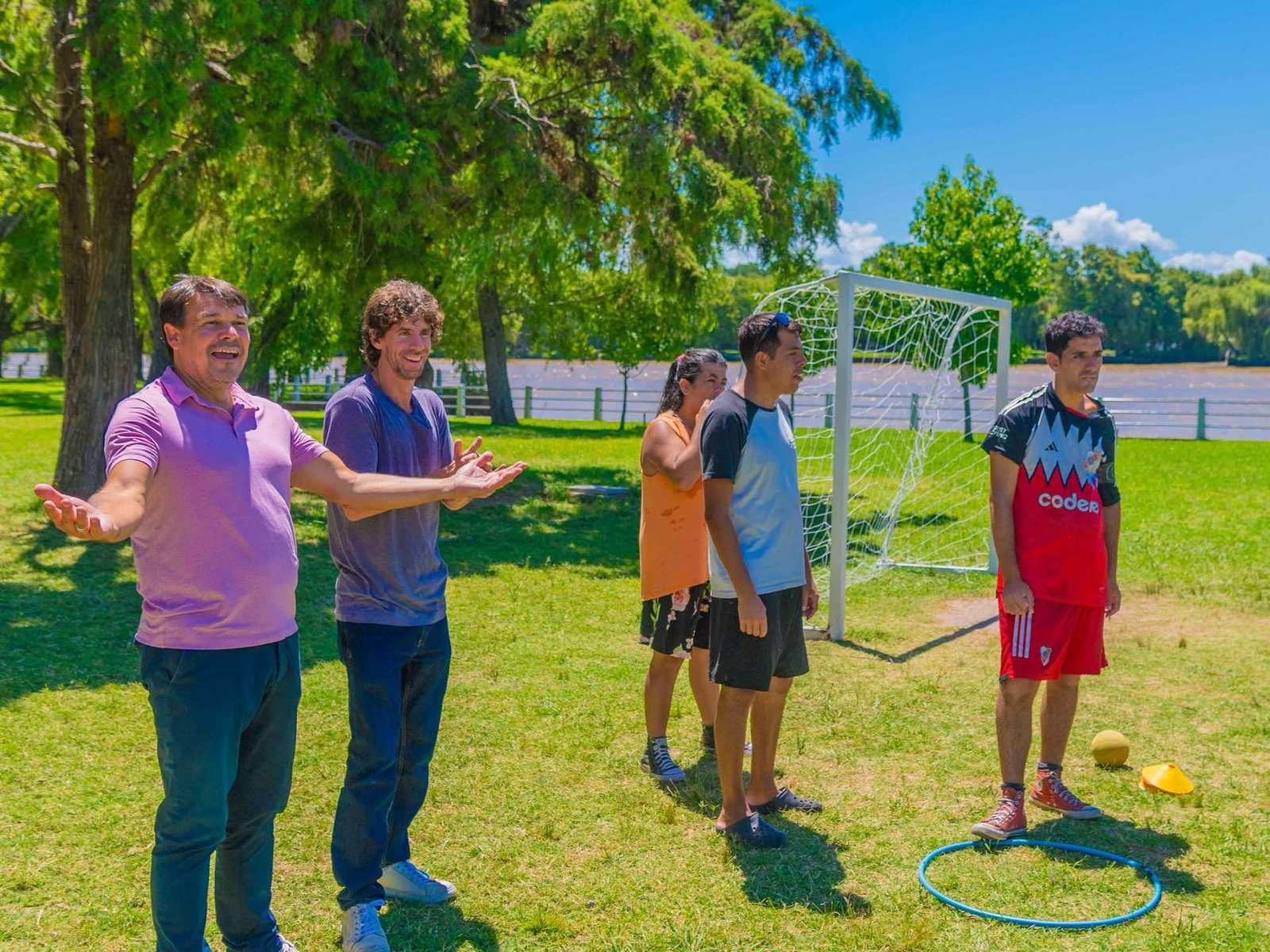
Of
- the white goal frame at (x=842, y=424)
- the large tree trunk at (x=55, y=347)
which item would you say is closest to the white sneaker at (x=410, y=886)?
the white goal frame at (x=842, y=424)

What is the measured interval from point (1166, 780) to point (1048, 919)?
153 cm

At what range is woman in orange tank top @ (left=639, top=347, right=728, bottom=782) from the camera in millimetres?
5082

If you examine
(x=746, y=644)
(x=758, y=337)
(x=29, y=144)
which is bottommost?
(x=746, y=644)

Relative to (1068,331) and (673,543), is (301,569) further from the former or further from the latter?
(1068,331)

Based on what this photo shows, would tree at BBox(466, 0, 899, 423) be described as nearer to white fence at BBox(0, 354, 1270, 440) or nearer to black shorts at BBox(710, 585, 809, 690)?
black shorts at BBox(710, 585, 809, 690)

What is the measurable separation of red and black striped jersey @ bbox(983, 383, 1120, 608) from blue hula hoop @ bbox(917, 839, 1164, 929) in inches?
36.8

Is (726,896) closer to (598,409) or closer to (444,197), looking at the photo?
(444,197)

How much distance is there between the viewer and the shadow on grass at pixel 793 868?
156 inches

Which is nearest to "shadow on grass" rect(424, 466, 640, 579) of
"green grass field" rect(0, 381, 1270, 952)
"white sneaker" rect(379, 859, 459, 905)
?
"green grass field" rect(0, 381, 1270, 952)

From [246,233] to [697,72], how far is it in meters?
6.82

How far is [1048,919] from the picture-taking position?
3.86m

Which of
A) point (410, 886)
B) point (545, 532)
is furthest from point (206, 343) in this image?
point (545, 532)

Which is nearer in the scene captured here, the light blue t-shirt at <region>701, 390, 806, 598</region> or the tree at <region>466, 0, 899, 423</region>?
the light blue t-shirt at <region>701, 390, 806, 598</region>

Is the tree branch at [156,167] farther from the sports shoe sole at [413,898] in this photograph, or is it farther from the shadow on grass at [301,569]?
the sports shoe sole at [413,898]
